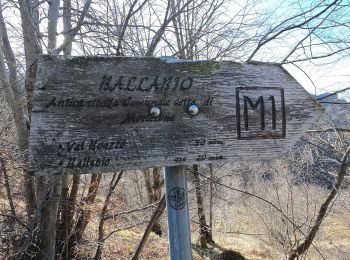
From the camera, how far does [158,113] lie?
3.75ft

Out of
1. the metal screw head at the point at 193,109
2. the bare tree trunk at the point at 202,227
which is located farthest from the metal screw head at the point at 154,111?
the bare tree trunk at the point at 202,227

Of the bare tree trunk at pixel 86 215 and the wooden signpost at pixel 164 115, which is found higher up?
the wooden signpost at pixel 164 115

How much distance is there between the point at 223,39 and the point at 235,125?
3319 mm

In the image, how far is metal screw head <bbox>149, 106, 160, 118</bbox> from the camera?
3.73 ft

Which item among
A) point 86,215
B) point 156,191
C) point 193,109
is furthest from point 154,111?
point 156,191

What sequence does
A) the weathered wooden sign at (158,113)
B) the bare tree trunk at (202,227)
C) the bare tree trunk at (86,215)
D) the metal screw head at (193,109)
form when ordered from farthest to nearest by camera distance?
the bare tree trunk at (202,227)
the bare tree trunk at (86,215)
the metal screw head at (193,109)
the weathered wooden sign at (158,113)

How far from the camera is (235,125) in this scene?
1234mm

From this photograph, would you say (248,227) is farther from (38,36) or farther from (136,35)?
(38,36)

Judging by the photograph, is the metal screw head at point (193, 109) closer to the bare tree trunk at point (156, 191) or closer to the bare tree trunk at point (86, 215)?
the bare tree trunk at point (86, 215)

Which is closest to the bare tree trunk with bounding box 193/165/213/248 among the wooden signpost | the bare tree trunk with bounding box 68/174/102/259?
the bare tree trunk with bounding box 68/174/102/259

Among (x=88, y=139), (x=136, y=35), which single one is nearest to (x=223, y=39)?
(x=136, y=35)

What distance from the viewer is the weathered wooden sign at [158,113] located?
1.06m

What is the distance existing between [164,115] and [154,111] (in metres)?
0.04

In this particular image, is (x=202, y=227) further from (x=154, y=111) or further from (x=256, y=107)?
(x=154, y=111)
